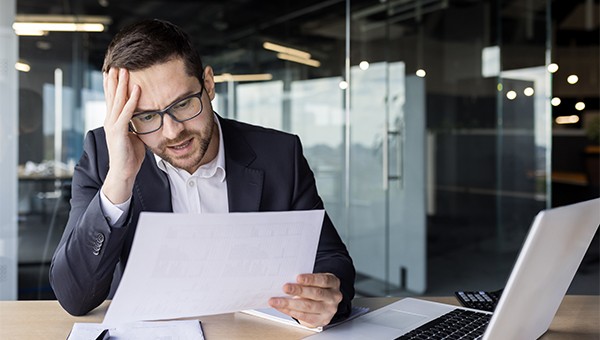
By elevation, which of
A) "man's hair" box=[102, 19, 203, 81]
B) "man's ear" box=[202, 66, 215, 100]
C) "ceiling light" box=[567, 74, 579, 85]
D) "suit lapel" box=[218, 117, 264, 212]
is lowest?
"suit lapel" box=[218, 117, 264, 212]

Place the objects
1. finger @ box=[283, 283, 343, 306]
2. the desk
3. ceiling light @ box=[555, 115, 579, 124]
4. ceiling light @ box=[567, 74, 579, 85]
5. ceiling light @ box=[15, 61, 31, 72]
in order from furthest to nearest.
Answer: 1. ceiling light @ box=[555, 115, 579, 124]
2. ceiling light @ box=[567, 74, 579, 85]
3. ceiling light @ box=[15, 61, 31, 72]
4. the desk
5. finger @ box=[283, 283, 343, 306]

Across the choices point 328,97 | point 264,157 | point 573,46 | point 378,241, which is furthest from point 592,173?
point 264,157

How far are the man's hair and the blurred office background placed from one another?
2.44 meters

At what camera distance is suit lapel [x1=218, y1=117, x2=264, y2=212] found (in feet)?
→ 5.52

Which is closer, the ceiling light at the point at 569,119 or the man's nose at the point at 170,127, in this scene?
the man's nose at the point at 170,127

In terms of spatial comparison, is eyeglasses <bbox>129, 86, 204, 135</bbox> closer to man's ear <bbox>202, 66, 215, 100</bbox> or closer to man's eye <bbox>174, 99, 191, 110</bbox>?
man's eye <bbox>174, 99, 191, 110</bbox>

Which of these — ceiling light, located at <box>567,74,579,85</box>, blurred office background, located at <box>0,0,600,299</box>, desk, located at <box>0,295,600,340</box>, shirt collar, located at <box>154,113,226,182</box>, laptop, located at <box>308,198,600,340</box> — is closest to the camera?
laptop, located at <box>308,198,600,340</box>

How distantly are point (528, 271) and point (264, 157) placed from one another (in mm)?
944

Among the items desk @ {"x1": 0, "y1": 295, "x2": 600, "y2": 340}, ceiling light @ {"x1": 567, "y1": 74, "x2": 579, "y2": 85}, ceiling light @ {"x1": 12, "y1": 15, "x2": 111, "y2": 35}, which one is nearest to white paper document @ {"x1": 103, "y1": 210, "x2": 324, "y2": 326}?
desk @ {"x1": 0, "y1": 295, "x2": 600, "y2": 340}

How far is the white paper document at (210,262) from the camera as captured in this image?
992 millimetres

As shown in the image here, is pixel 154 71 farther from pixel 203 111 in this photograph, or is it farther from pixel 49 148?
pixel 49 148

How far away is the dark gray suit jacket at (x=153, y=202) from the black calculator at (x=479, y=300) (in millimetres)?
282

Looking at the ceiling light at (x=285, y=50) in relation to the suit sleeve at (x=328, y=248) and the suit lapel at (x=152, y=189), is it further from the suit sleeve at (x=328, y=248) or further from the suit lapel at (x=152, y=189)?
the suit lapel at (x=152, y=189)

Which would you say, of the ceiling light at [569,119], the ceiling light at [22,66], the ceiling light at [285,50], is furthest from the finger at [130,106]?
the ceiling light at [569,119]
